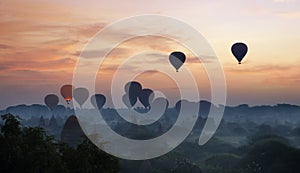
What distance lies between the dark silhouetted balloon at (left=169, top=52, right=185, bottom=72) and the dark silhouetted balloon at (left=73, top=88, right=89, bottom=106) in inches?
2031

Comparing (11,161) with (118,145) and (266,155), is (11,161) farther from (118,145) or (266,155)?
(118,145)

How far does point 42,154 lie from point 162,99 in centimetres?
13837

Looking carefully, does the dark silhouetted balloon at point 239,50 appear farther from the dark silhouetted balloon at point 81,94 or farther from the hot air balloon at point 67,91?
the hot air balloon at point 67,91

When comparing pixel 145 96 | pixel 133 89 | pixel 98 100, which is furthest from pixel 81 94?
pixel 98 100

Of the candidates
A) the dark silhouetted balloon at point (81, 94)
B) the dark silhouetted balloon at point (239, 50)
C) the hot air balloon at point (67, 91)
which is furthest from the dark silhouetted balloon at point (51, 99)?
the dark silhouetted balloon at point (239, 50)

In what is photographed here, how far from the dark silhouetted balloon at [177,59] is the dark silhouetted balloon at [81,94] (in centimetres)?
5158

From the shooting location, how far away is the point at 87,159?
1828 cm

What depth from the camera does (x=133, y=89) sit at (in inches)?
3875

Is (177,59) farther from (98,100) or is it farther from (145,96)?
(98,100)

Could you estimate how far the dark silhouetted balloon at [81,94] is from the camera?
360 ft

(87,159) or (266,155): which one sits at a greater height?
(87,159)

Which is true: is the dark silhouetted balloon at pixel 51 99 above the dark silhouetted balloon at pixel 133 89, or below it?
above

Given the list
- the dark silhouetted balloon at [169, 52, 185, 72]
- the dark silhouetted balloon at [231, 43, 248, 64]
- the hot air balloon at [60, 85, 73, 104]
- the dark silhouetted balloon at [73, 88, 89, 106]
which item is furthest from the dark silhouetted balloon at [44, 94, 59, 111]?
the dark silhouetted balloon at [231, 43, 248, 64]

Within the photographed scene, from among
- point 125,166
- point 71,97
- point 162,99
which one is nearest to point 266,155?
point 125,166
